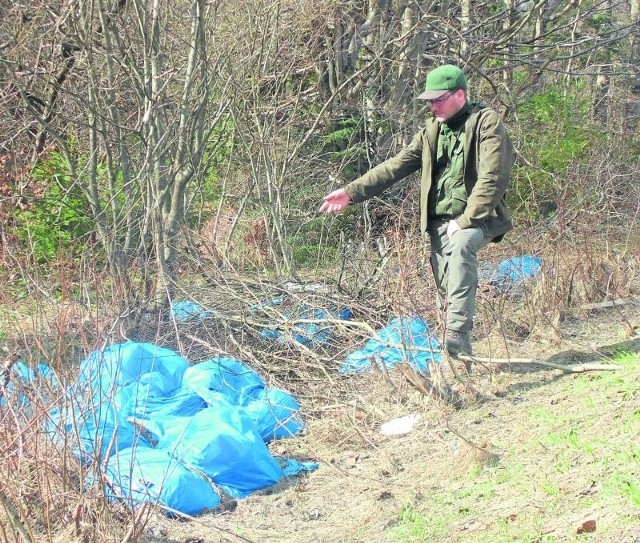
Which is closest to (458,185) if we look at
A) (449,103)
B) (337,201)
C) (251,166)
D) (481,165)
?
(481,165)

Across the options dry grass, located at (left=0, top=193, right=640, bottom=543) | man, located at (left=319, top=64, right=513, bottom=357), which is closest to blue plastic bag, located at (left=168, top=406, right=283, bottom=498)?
dry grass, located at (left=0, top=193, right=640, bottom=543)

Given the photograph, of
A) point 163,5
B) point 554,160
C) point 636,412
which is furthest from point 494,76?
point 636,412

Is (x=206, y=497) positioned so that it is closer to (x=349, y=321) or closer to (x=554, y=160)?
(x=349, y=321)

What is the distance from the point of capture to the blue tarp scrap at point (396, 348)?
5758mm

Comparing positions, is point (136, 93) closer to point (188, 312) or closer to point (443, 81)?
point (188, 312)

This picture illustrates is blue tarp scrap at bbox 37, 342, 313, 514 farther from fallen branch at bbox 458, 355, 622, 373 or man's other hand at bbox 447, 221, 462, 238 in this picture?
man's other hand at bbox 447, 221, 462, 238

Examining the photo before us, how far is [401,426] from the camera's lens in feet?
17.6

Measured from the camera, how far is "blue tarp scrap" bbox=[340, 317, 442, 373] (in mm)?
5758

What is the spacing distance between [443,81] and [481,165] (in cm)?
55

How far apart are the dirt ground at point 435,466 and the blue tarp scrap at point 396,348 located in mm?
130

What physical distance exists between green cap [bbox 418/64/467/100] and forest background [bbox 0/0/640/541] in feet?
4.10

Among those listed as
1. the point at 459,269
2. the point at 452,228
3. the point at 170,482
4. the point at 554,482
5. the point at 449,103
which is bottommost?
the point at 170,482

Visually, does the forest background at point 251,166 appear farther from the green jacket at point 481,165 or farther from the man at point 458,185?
the green jacket at point 481,165

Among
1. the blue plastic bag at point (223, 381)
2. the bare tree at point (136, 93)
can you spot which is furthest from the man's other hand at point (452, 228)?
the bare tree at point (136, 93)
